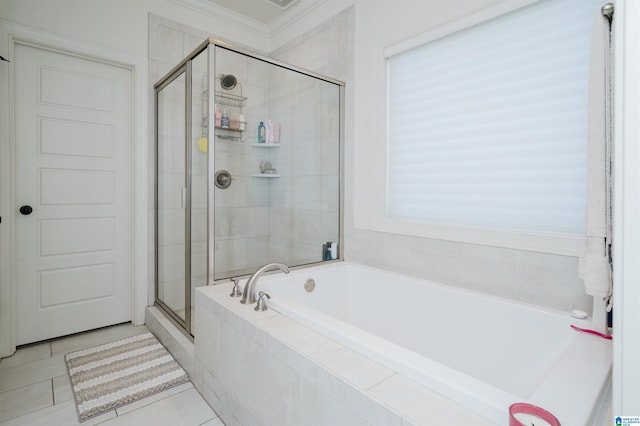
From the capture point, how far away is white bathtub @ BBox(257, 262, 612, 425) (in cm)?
82

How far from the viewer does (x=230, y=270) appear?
6.54 ft

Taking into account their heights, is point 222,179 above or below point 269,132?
below

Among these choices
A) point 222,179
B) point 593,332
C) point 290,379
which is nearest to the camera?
point 290,379

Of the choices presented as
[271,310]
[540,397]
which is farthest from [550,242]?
[271,310]

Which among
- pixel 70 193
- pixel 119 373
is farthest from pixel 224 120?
pixel 119 373

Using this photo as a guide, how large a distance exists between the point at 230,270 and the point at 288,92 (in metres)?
1.32

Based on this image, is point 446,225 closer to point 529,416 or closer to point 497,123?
point 497,123

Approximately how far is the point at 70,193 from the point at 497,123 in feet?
9.27

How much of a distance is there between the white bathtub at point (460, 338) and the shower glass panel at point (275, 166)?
35 centimetres

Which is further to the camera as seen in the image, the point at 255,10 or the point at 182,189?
the point at 255,10

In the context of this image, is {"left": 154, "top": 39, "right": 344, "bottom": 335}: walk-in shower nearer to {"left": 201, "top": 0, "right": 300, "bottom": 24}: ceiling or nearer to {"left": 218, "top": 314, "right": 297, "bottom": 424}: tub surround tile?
{"left": 218, "top": 314, "right": 297, "bottom": 424}: tub surround tile

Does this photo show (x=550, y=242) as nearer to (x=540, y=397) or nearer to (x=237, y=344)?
(x=540, y=397)

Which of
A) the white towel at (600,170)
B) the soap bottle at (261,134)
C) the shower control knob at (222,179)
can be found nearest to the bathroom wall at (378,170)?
the white towel at (600,170)

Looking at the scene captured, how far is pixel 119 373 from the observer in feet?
6.27
